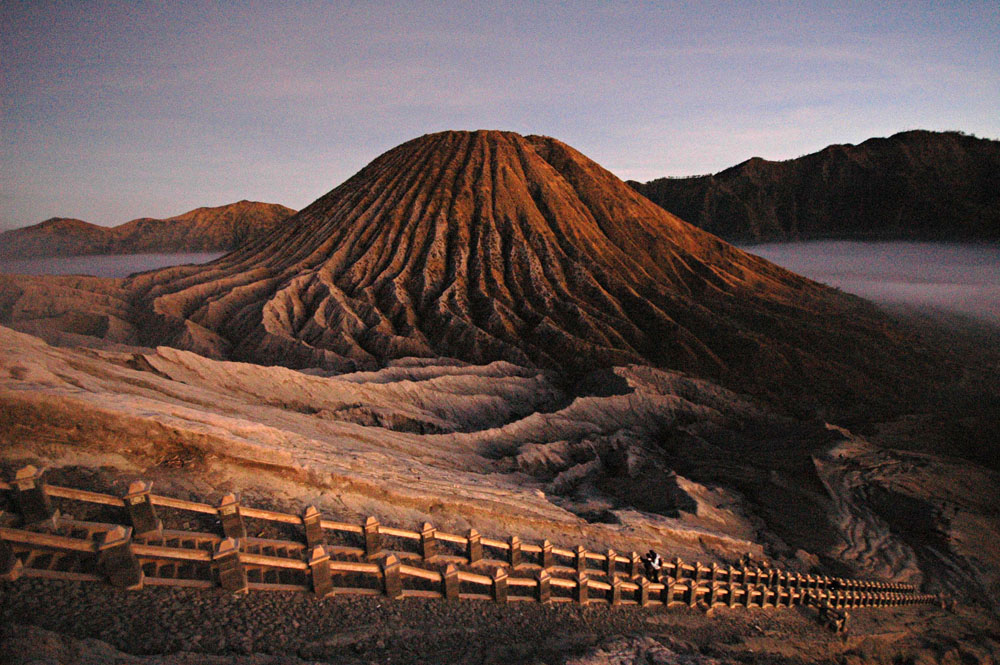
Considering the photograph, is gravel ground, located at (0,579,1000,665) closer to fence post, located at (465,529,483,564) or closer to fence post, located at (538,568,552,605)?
fence post, located at (538,568,552,605)

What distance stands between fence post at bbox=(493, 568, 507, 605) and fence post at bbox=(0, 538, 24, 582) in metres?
4.42

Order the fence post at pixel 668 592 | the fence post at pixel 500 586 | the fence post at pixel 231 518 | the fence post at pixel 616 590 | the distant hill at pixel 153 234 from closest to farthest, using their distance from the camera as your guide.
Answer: the fence post at pixel 231 518
the fence post at pixel 500 586
the fence post at pixel 616 590
the fence post at pixel 668 592
the distant hill at pixel 153 234

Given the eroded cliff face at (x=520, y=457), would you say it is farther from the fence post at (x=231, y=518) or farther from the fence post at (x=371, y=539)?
the fence post at (x=371, y=539)

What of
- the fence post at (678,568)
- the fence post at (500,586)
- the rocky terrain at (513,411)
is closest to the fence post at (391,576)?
the rocky terrain at (513,411)

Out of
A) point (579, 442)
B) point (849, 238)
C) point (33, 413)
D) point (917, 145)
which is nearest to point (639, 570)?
point (33, 413)

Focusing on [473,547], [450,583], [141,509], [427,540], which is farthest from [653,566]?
[141,509]

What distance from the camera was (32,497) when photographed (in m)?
3.91

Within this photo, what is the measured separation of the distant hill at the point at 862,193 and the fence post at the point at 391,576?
122 m

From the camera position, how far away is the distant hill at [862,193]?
92.7 meters

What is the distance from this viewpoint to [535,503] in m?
11.0

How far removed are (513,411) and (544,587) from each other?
738 inches

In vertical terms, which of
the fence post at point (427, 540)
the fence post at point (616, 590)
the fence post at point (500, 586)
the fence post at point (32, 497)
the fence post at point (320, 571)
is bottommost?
the fence post at point (616, 590)

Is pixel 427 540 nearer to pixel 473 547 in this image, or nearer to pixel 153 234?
pixel 473 547

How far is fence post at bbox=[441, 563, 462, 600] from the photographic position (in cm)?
560
